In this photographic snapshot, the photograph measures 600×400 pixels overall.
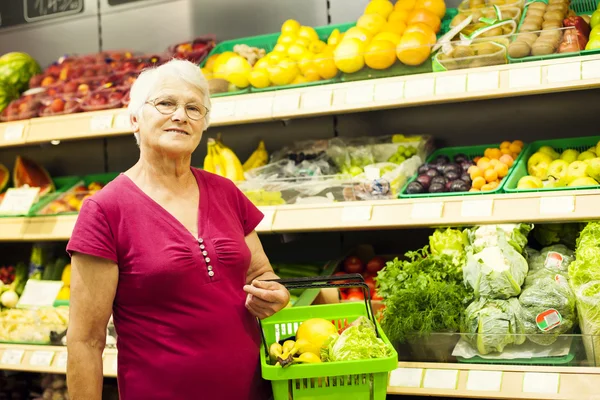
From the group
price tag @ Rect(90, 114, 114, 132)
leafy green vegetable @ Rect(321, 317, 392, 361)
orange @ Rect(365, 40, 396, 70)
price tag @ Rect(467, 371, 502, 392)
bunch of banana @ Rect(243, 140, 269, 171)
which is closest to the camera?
leafy green vegetable @ Rect(321, 317, 392, 361)

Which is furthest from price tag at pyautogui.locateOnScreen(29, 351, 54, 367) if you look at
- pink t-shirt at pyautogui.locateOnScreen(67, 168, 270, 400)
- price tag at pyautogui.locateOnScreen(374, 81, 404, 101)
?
price tag at pyautogui.locateOnScreen(374, 81, 404, 101)

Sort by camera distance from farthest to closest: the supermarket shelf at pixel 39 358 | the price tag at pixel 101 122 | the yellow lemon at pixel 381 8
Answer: the price tag at pixel 101 122 → the yellow lemon at pixel 381 8 → the supermarket shelf at pixel 39 358

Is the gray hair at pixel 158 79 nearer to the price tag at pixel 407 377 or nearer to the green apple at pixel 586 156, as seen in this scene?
the price tag at pixel 407 377

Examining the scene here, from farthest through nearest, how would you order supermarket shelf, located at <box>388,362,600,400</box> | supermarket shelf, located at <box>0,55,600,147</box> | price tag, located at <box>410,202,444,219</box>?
price tag, located at <box>410,202,444,219</box> < supermarket shelf, located at <box>0,55,600,147</box> < supermarket shelf, located at <box>388,362,600,400</box>

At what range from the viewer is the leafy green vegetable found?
1.93 metres

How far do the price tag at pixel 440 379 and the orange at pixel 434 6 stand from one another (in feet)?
5.40

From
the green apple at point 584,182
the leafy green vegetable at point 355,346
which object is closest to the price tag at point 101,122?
→ the leafy green vegetable at point 355,346

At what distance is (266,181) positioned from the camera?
3100 millimetres

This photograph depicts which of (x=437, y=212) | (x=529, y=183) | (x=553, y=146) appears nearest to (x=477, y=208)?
(x=437, y=212)

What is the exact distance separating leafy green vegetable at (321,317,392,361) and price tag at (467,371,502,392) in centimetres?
51

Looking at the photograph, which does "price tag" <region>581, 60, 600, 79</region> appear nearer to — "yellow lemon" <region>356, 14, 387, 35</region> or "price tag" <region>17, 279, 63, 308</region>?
"yellow lemon" <region>356, 14, 387, 35</region>

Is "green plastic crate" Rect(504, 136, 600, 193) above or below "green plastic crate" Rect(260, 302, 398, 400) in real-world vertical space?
above

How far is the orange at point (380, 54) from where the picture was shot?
2.83 meters

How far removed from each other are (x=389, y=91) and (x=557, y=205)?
32.3 inches
